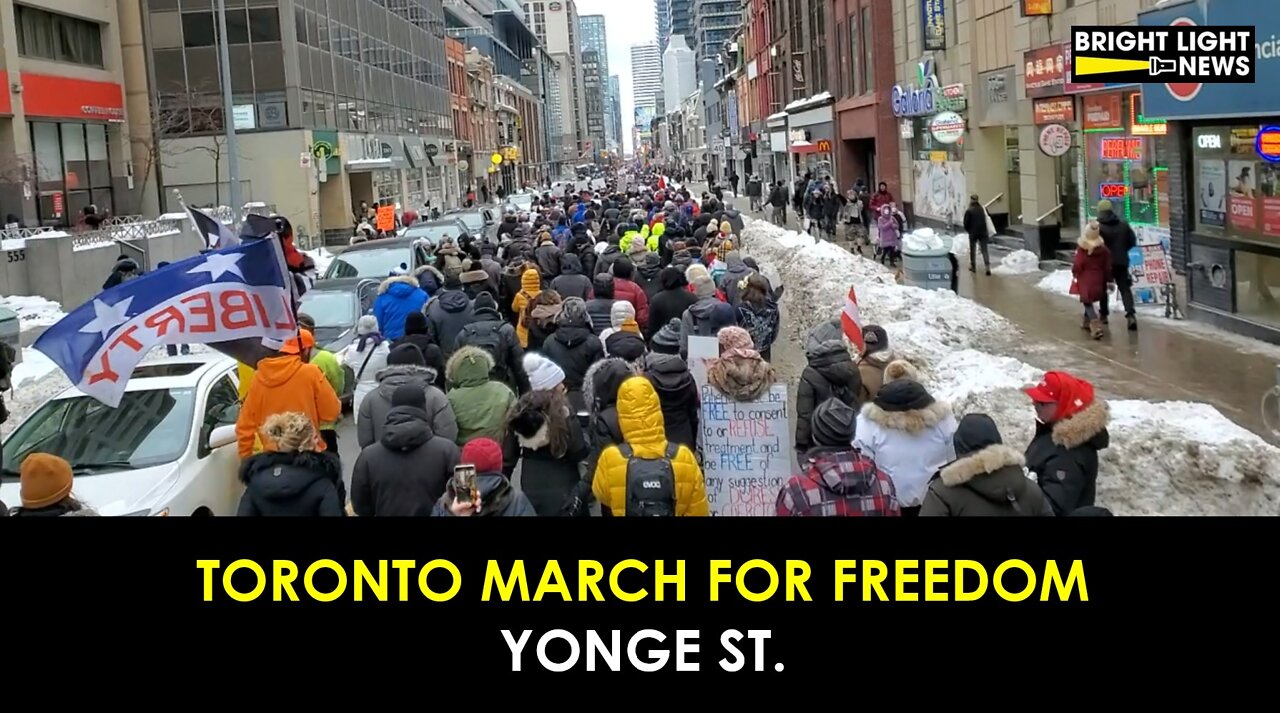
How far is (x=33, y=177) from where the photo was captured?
38500mm

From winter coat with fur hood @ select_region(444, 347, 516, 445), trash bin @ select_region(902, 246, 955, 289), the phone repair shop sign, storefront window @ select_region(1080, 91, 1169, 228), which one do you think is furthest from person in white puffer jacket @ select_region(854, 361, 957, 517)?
storefront window @ select_region(1080, 91, 1169, 228)

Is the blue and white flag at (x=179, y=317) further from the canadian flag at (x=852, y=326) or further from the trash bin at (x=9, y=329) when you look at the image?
the trash bin at (x=9, y=329)

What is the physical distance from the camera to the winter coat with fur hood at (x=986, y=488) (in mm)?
5258

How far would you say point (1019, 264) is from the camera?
84.7 ft

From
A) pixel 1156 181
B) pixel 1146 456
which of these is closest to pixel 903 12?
pixel 1156 181

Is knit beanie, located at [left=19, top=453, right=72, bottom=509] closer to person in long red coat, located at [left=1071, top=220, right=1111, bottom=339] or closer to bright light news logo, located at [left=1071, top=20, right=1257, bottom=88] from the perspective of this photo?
person in long red coat, located at [left=1071, top=220, right=1111, bottom=339]

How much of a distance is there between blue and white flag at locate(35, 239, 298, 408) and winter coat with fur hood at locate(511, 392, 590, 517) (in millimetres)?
2134

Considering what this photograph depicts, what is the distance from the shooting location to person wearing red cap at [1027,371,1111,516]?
6352 mm

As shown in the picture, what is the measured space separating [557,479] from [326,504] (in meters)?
1.27

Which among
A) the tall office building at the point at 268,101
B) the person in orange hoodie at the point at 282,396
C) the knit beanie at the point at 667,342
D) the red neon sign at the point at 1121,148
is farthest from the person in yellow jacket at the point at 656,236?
the tall office building at the point at 268,101

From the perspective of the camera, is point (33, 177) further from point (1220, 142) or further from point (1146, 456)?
point (1146, 456)

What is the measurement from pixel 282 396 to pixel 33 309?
61.8ft

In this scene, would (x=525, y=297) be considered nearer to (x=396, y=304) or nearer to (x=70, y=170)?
(x=396, y=304)

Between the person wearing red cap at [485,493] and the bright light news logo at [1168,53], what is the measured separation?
489 inches
